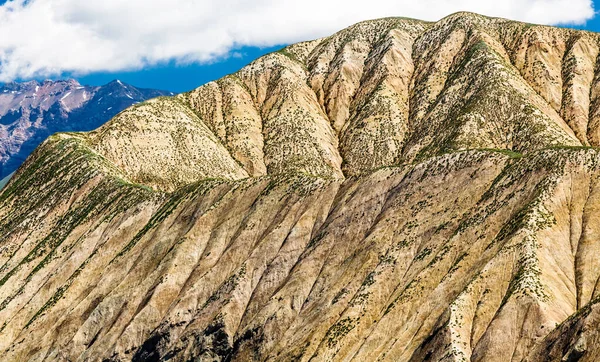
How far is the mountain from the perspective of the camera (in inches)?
2655

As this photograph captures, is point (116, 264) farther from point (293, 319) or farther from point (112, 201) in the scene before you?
point (293, 319)

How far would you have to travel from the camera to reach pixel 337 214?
300 feet

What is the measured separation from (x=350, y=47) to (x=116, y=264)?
330 ft

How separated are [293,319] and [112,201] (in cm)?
5327

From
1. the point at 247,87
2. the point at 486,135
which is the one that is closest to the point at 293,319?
the point at 486,135

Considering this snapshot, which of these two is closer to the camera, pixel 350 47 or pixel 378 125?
pixel 378 125

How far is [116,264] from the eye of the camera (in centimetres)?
10875

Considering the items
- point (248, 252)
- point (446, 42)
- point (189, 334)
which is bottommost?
point (189, 334)

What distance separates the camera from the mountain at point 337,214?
67.4m

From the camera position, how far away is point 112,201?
12475 cm

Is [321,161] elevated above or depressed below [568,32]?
below

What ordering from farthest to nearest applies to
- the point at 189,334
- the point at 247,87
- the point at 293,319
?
the point at 247,87, the point at 189,334, the point at 293,319

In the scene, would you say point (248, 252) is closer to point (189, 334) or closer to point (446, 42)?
point (189, 334)

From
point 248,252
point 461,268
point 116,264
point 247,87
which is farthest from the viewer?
point 247,87
